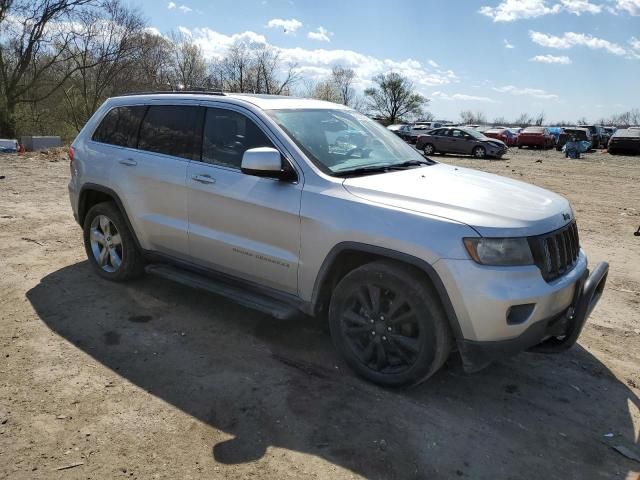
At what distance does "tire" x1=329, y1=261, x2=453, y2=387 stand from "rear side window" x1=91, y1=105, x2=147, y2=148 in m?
2.64

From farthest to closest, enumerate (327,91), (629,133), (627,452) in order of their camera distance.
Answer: (327,91) < (629,133) < (627,452)

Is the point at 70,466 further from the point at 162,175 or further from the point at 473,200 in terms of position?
the point at 473,200

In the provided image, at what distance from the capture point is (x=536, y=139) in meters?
34.3

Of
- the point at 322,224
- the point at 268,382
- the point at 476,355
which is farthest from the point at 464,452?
the point at 322,224

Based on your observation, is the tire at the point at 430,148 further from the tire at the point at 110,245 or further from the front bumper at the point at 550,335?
the front bumper at the point at 550,335

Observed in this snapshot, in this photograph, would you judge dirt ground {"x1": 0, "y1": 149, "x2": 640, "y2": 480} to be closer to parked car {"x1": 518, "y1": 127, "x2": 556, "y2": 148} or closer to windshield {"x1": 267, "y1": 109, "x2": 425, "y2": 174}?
windshield {"x1": 267, "y1": 109, "x2": 425, "y2": 174}

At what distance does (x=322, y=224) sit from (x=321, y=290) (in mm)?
466

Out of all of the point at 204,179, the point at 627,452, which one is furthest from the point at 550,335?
the point at 204,179

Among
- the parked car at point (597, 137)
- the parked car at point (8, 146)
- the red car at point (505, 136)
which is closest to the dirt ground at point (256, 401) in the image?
the parked car at point (8, 146)

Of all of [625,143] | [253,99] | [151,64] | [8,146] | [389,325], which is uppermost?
[151,64]

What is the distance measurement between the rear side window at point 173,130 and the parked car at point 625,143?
101ft

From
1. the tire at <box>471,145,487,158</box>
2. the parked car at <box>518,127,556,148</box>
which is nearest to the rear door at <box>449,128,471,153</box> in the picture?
the tire at <box>471,145,487,158</box>

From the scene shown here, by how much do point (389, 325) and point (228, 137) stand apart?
1.93 metres

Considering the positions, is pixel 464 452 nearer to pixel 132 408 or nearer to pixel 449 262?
pixel 449 262
